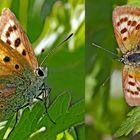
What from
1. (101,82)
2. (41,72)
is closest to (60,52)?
(41,72)

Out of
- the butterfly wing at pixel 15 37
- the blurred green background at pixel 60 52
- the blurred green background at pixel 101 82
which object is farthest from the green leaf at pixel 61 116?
the blurred green background at pixel 101 82

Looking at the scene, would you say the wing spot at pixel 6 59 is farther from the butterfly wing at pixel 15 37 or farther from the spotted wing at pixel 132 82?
the spotted wing at pixel 132 82

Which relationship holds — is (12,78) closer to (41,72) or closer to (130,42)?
(41,72)

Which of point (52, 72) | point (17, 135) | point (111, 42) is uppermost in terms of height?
point (111, 42)

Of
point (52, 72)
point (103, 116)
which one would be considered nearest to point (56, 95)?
point (52, 72)

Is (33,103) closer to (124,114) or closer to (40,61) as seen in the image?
(40,61)

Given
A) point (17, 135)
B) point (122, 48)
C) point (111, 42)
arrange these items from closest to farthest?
point (17, 135), point (122, 48), point (111, 42)

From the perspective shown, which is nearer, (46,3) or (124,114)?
(46,3)

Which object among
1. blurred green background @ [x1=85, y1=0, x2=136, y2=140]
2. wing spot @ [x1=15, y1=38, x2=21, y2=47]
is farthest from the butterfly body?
wing spot @ [x1=15, y1=38, x2=21, y2=47]
